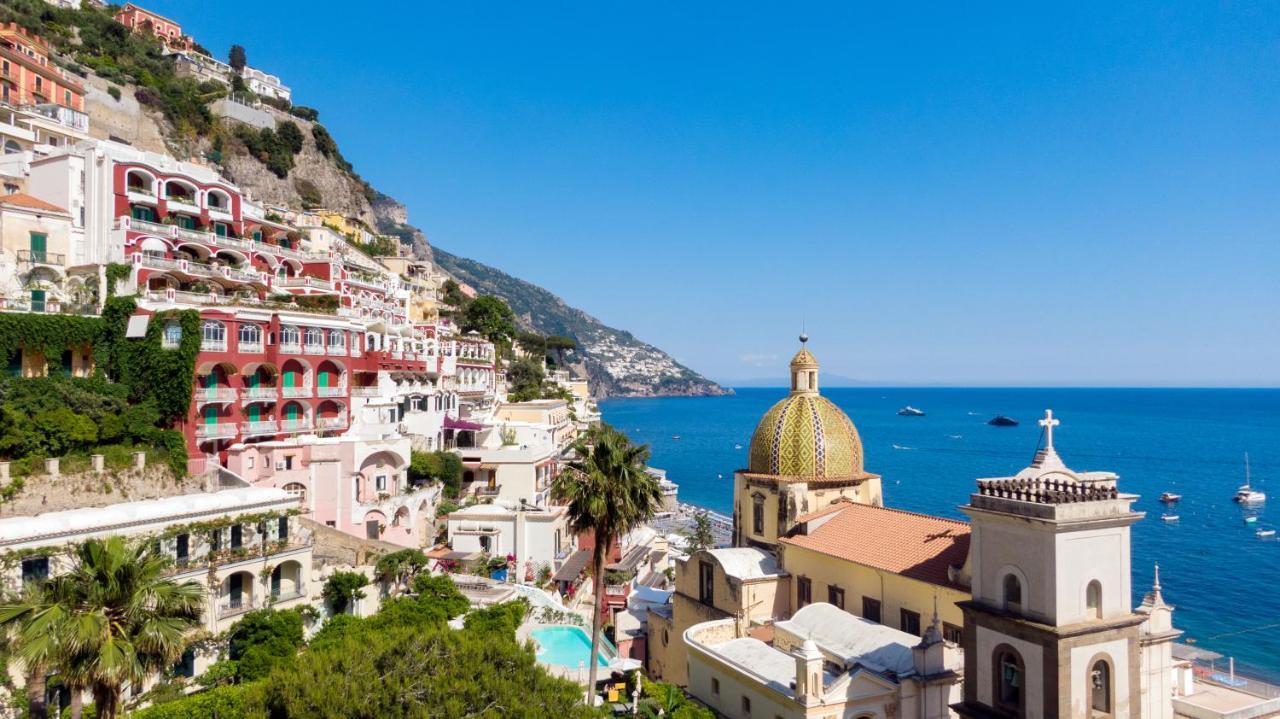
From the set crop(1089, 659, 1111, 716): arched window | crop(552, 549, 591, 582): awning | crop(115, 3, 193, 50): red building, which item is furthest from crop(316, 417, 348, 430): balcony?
crop(115, 3, 193, 50): red building

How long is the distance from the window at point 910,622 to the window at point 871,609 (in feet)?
3.29

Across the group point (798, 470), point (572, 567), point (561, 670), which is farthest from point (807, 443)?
point (572, 567)

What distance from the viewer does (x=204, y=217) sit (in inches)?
1759

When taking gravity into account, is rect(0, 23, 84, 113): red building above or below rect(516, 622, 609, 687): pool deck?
above

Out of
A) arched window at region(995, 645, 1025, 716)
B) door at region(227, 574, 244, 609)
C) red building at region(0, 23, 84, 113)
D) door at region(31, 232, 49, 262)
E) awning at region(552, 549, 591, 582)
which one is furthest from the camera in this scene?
red building at region(0, 23, 84, 113)

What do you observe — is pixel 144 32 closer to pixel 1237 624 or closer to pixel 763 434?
pixel 763 434

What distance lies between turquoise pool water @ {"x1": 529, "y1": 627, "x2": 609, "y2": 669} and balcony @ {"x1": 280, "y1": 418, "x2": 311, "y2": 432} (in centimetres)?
1752

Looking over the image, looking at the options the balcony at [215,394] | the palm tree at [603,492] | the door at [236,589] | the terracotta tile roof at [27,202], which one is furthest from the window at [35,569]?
the terracotta tile roof at [27,202]

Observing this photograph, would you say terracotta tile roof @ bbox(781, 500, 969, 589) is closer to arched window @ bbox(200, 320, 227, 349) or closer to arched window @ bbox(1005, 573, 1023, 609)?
arched window @ bbox(1005, 573, 1023, 609)

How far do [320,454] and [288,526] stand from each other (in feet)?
26.1

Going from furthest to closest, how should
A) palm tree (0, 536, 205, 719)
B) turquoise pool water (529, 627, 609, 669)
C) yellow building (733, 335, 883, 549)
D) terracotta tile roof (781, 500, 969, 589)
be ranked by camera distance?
yellow building (733, 335, 883, 549)
turquoise pool water (529, 627, 609, 669)
terracotta tile roof (781, 500, 969, 589)
palm tree (0, 536, 205, 719)

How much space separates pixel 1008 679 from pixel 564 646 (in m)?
16.8

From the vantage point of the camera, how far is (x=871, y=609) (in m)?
26.1

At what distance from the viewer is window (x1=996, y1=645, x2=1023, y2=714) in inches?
698
